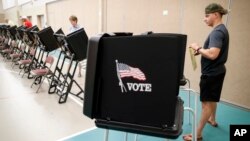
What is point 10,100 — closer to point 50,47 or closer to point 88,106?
point 50,47

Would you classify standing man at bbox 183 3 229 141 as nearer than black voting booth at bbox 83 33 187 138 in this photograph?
No

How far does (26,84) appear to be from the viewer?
525 cm

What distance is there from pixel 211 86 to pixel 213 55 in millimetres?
436

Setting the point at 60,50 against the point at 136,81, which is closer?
the point at 136,81

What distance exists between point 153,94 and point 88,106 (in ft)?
1.10

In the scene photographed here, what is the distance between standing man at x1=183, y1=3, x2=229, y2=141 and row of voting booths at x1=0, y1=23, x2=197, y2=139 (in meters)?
1.25

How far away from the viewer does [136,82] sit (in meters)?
0.96

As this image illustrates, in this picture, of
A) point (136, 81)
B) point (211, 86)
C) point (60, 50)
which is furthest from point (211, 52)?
point (60, 50)

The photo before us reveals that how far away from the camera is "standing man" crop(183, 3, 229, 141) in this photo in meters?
2.07

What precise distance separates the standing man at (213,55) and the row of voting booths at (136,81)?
1255 mm

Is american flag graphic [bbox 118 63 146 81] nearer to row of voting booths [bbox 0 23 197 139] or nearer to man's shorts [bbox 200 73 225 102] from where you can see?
row of voting booths [bbox 0 23 197 139]

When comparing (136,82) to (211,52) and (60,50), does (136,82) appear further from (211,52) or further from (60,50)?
(60,50)

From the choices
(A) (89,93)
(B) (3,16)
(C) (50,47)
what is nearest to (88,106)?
(A) (89,93)

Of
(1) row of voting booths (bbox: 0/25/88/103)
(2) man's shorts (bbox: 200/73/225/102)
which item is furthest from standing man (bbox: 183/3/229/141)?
(1) row of voting booths (bbox: 0/25/88/103)
